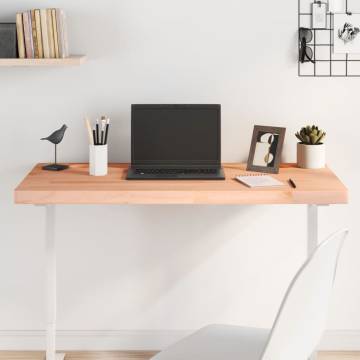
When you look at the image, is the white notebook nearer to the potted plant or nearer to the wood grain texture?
the potted plant

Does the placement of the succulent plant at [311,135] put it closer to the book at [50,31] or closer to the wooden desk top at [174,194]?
the wooden desk top at [174,194]

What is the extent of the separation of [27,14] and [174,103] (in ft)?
2.28

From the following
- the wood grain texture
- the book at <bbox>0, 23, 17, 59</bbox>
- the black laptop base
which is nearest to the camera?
the black laptop base

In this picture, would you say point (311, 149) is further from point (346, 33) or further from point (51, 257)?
point (51, 257)

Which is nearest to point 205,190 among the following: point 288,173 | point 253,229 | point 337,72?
point 288,173

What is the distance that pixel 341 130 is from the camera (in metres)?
3.19

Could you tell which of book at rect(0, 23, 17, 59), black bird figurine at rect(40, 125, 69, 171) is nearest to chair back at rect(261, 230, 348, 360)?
black bird figurine at rect(40, 125, 69, 171)

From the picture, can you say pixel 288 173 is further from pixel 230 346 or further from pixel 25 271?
pixel 25 271

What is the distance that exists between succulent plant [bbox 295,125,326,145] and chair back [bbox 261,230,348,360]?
1001mm

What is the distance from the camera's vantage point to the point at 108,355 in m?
3.31

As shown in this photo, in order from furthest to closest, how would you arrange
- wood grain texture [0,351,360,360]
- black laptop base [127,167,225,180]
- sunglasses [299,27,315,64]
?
1. wood grain texture [0,351,360,360]
2. sunglasses [299,27,315,64]
3. black laptop base [127,167,225,180]

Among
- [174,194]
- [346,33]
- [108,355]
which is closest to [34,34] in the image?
[174,194]

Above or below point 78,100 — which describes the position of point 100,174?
below

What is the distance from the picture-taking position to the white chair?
6.23ft
